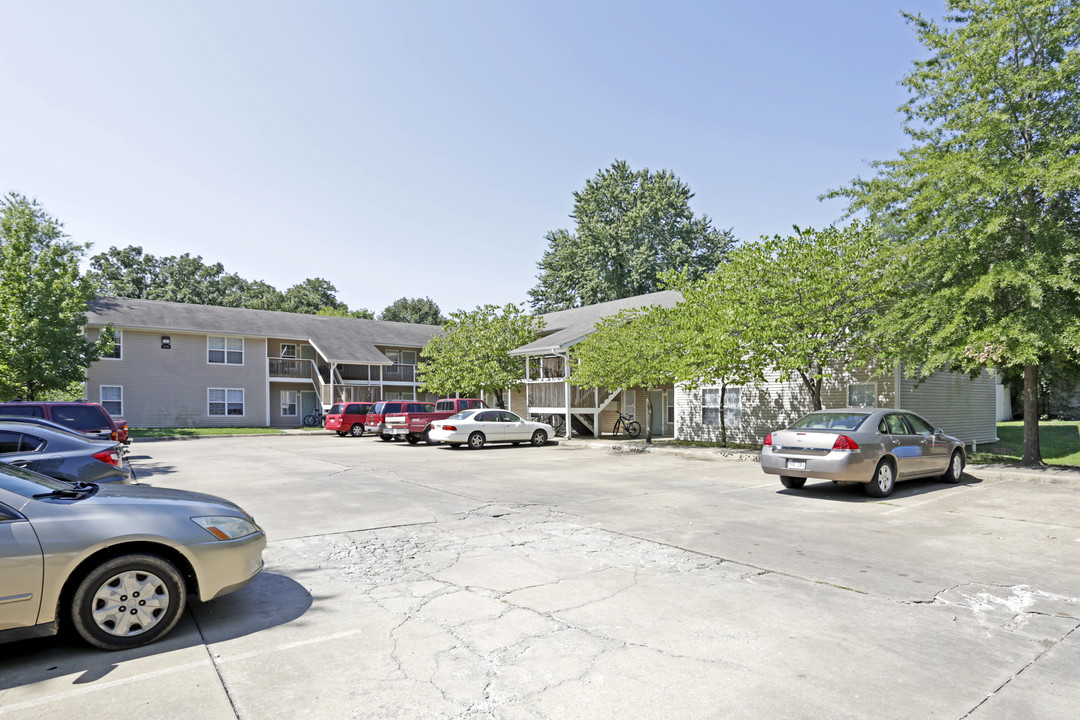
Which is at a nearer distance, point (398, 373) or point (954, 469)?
point (954, 469)

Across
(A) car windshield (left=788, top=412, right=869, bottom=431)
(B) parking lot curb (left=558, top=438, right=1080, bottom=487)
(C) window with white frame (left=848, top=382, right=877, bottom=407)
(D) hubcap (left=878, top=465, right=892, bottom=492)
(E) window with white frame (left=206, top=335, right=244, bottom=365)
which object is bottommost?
(B) parking lot curb (left=558, top=438, right=1080, bottom=487)

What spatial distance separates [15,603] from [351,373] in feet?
123

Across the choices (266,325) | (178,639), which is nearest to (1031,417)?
(178,639)

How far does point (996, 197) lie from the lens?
13.9 metres

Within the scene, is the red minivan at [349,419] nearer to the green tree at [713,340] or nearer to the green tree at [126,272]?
the green tree at [713,340]

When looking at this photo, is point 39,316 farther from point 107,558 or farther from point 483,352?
point 107,558

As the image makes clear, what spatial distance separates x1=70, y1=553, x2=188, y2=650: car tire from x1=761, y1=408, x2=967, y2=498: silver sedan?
30.3 feet

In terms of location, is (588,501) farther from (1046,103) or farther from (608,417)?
(608,417)

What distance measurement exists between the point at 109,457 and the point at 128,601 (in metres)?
5.72

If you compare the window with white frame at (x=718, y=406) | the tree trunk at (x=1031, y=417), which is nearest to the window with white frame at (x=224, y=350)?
the window with white frame at (x=718, y=406)

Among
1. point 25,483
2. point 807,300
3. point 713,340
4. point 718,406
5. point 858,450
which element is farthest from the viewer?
point 718,406

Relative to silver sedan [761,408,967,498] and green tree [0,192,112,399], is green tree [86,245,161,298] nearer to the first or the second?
green tree [0,192,112,399]

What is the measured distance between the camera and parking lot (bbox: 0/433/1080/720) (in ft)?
12.0

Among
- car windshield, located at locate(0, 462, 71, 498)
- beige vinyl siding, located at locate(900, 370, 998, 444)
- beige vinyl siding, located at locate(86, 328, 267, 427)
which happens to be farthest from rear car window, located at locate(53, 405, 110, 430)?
beige vinyl siding, located at locate(86, 328, 267, 427)
